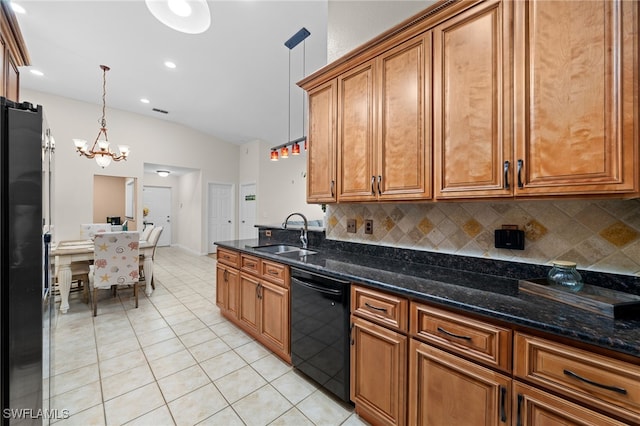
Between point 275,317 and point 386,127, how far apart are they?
1702mm

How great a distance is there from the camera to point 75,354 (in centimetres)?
221

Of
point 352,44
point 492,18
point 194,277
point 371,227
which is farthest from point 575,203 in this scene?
point 194,277

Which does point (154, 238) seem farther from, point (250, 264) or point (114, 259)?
point (250, 264)

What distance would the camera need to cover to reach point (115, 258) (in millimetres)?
3125

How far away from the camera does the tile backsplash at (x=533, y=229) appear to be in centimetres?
118

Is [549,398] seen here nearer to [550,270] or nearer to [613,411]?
[613,411]

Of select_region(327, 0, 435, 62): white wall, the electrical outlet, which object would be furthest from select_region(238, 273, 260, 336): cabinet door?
select_region(327, 0, 435, 62): white wall

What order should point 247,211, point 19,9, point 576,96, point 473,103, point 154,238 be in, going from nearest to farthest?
point 576,96
point 473,103
point 19,9
point 154,238
point 247,211

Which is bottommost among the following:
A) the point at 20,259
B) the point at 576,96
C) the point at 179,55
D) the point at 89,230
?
the point at 89,230

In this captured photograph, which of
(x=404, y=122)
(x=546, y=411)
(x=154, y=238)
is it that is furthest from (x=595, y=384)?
(x=154, y=238)

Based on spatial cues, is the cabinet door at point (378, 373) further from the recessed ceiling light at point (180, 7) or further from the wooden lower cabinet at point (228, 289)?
the recessed ceiling light at point (180, 7)

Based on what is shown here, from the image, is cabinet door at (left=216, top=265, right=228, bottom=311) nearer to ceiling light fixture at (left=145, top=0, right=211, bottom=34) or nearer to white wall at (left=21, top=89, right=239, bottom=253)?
ceiling light fixture at (left=145, top=0, right=211, bottom=34)

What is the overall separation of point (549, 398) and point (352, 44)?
8.73 feet

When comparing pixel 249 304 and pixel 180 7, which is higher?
pixel 180 7
